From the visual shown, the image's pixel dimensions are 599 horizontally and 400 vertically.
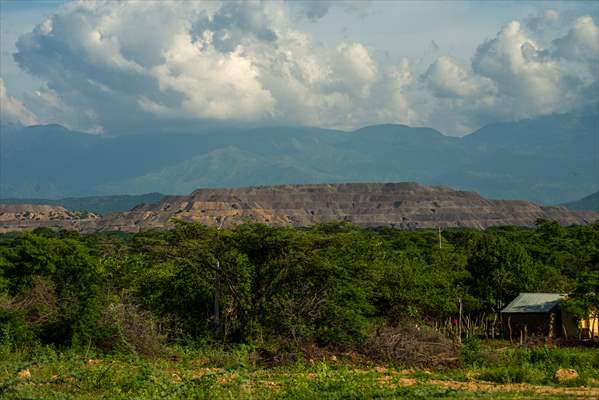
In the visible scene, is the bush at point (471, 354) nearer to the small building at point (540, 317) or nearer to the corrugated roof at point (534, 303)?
the small building at point (540, 317)

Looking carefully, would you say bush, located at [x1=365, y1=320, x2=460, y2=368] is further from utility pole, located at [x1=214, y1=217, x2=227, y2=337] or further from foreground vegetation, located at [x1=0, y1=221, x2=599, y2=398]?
utility pole, located at [x1=214, y1=217, x2=227, y2=337]

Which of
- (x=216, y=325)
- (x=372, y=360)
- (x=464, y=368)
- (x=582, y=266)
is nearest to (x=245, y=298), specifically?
(x=216, y=325)

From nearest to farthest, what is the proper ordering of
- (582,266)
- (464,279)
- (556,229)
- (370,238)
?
(370,238)
(464,279)
(582,266)
(556,229)

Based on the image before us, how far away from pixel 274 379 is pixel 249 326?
1107 centimetres

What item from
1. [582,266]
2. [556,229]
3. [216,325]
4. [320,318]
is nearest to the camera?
[320,318]

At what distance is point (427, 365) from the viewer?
1123 inches

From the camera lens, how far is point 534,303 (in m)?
49.3

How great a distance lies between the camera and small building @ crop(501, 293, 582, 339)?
47750 millimetres

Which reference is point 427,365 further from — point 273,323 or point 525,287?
point 525,287

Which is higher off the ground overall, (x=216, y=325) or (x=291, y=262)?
(x=291, y=262)

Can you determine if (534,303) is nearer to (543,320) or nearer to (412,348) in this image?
(543,320)

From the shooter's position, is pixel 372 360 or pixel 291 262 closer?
pixel 372 360

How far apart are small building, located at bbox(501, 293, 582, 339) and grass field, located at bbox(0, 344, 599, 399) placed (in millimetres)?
19275

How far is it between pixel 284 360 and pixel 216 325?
7.65m
